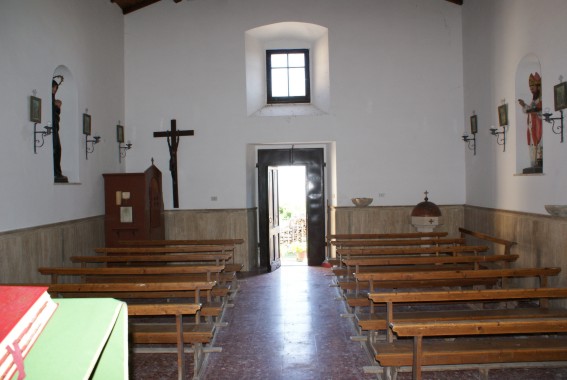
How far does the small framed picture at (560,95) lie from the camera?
5398 millimetres

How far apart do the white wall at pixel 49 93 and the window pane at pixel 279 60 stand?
9.81 ft

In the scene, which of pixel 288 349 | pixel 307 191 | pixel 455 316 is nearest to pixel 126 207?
pixel 307 191

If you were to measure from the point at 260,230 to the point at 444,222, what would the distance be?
349cm

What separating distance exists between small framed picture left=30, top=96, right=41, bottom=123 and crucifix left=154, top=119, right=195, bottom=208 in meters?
3.43

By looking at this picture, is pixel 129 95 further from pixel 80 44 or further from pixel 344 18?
pixel 344 18

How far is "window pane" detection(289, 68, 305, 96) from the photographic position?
9969mm

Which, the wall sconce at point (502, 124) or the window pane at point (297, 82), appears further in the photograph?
the window pane at point (297, 82)

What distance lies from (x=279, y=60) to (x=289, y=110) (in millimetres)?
1197

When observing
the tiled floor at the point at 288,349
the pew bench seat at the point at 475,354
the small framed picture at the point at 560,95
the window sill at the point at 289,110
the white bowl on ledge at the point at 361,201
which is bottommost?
the tiled floor at the point at 288,349

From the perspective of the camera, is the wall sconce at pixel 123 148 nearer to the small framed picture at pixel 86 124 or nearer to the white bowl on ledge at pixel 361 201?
the small framed picture at pixel 86 124

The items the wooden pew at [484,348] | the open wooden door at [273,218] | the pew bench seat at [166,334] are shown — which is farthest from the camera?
the open wooden door at [273,218]

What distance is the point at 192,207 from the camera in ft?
30.6

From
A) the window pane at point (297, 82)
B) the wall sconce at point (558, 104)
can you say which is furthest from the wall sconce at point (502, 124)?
the window pane at point (297, 82)

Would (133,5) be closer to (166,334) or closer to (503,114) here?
(503,114)
